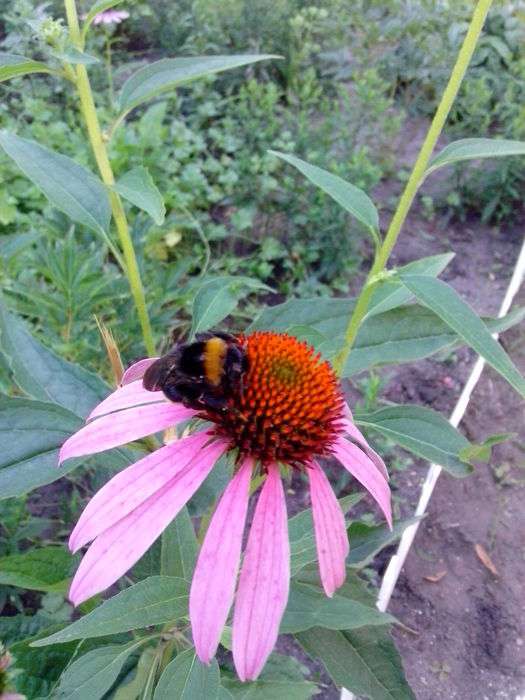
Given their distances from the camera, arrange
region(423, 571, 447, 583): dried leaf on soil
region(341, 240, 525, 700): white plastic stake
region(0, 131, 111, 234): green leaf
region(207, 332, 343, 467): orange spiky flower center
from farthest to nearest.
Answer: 1. region(423, 571, 447, 583): dried leaf on soil
2. region(341, 240, 525, 700): white plastic stake
3. region(0, 131, 111, 234): green leaf
4. region(207, 332, 343, 467): orange spiky flower center

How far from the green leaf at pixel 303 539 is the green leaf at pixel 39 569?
0.26 meters

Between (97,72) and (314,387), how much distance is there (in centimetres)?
229

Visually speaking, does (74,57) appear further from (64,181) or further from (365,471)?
(365,471)

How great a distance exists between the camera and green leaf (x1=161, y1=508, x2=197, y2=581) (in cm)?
84

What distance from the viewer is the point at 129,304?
1.58 metres

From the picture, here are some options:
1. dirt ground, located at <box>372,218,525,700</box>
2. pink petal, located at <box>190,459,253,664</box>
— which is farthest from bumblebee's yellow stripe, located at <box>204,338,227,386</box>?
dirt ground, located at <box>372,218,525,700</box>

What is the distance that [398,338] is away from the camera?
→ 3.22 ft

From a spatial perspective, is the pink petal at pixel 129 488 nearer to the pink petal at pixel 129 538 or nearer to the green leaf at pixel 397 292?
the pink petal at pixel 129 538

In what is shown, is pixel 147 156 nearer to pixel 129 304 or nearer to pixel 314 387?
pixel 129 304

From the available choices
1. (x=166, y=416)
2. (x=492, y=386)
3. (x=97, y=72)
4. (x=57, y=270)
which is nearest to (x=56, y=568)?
(x=166, y=416)

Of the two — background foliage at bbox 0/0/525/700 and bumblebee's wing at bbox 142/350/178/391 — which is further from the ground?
bumblebee's wing at bbox 142/350/178/391

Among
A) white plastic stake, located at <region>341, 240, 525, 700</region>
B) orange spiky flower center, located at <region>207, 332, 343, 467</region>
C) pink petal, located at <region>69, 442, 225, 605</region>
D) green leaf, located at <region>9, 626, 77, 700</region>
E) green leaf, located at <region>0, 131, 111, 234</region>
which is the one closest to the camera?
pink petal, located at <region>69, 442, 225, 605</region>

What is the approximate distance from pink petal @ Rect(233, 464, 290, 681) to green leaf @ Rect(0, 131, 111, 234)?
0.46 meters

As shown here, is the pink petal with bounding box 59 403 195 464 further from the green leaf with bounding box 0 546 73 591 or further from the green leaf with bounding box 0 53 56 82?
the green leaf with bounding box 0 53 56 82
